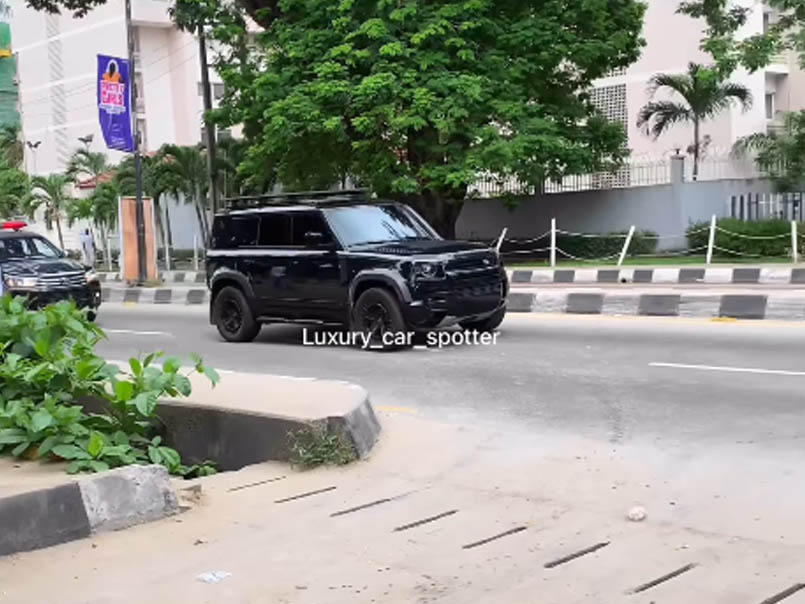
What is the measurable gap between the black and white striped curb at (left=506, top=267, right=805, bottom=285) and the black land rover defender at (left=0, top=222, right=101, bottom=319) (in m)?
8.67

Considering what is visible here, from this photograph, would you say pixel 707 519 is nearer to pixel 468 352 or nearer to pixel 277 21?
pixel 468 352

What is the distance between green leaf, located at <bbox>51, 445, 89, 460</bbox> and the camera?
5512 mm

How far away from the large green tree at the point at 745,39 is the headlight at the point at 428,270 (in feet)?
41.6

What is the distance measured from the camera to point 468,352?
1124cm

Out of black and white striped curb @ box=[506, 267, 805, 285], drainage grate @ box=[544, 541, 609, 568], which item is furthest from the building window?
drainage grate @ box=[544, 541, 609, 568]

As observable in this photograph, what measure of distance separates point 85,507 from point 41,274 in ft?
39.2

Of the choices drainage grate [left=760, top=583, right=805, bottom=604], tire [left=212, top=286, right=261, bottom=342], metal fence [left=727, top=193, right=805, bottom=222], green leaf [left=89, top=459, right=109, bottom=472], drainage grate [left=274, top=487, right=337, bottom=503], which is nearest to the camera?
drainage grate [left=760, top=583, right=805, bottom=604]

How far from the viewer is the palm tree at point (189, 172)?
3306cm

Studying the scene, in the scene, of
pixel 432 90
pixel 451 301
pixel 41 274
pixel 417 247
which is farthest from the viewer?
pixel 432 90

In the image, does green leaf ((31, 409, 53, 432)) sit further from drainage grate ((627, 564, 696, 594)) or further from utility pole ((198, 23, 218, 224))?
utility pole ((198, 23, 218, 224))

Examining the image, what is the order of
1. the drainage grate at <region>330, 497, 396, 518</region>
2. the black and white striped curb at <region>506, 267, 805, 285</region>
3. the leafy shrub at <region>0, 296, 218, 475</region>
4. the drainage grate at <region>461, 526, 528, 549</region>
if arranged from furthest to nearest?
1. the black and white striped curb at <region>506, 267, 805, 285</region>
2. the leafy shrub at <region>0, 296, 218, 475</region>
3. the drainage grate at <region>330, 497, 396, 518</region>
4. the drainage grate at <region>461, 526, 528, 549</region>

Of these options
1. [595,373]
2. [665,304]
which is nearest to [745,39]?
[665,304]

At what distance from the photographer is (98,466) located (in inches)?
213

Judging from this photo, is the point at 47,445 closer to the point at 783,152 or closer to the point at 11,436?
the point at 11,436
